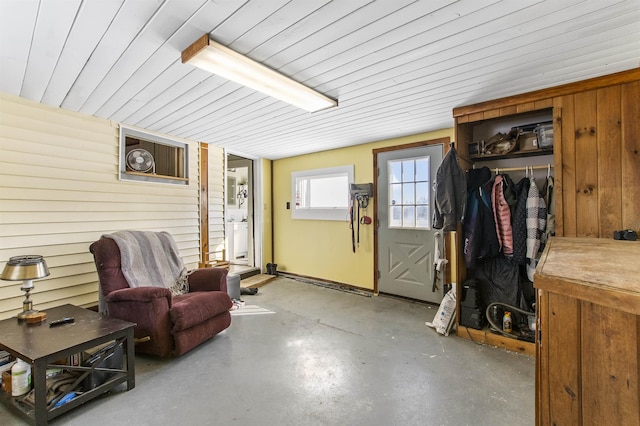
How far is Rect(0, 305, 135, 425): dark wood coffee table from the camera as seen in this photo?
1574 millimetres

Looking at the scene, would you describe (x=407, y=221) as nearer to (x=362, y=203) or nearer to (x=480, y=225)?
(x=362, y=203)

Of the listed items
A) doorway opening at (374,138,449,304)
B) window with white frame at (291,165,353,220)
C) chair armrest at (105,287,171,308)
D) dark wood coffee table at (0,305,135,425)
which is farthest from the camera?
window with white frame at (291,165,353,220)

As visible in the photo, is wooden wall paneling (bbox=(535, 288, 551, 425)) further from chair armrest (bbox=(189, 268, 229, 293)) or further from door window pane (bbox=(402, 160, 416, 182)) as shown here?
door window pane (bbox=(402, 160, 416, 182))

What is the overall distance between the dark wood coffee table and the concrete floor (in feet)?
0.29

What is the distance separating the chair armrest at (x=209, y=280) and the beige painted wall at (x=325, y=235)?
80.9 inches

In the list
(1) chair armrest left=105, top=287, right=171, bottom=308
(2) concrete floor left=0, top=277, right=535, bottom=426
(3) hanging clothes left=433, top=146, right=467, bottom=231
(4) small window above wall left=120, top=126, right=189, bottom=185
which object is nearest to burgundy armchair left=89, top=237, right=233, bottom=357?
(1) chair armrest left=105, top=287, right=171, bottom=308

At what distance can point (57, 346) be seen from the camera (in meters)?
1.69

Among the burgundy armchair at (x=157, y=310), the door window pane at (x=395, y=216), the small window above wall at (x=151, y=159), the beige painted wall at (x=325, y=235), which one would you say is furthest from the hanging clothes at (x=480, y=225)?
the small window above wall at (x=151, y=159)

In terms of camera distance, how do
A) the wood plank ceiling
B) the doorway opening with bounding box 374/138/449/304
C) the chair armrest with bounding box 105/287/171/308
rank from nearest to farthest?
the wood plank ceiling, the chair armrest with bounding box 105/287/171/308, the doorway opening with bounding box 374/138/449/304

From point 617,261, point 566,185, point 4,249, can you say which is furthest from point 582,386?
point 4,249

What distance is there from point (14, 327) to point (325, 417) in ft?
7.17

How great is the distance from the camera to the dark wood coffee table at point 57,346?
1.57m

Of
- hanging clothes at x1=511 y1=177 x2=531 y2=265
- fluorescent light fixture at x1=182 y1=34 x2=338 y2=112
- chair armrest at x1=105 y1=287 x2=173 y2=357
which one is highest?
fluorescent light fixture at x1=182 y1=34 x2=338 y2=112

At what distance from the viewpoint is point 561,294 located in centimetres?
81
